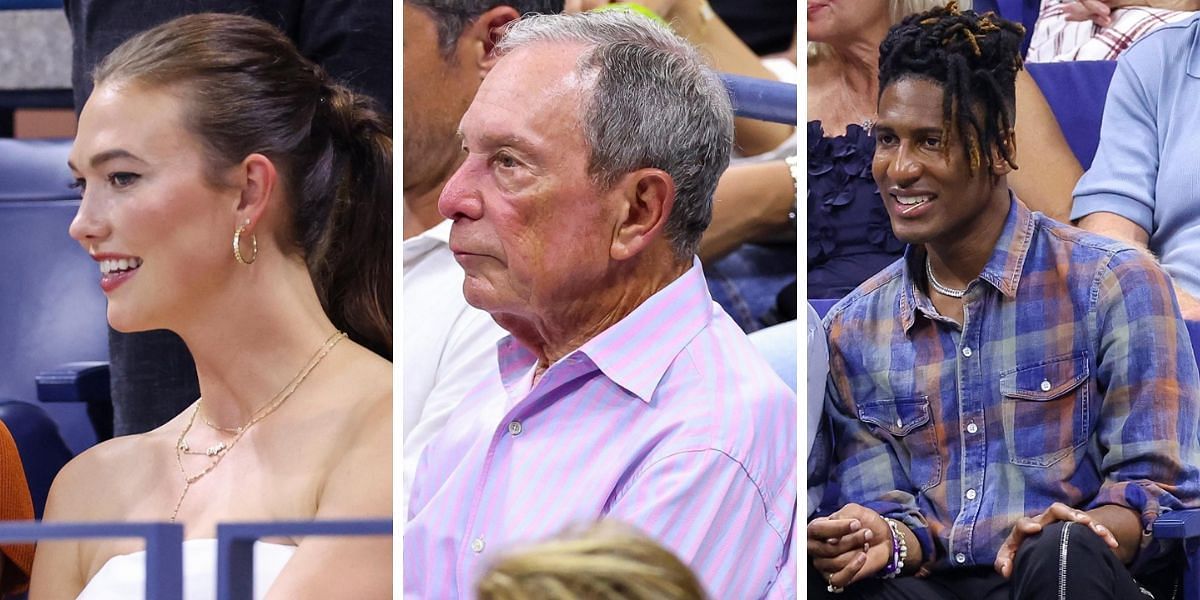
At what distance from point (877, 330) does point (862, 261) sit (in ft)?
0.38

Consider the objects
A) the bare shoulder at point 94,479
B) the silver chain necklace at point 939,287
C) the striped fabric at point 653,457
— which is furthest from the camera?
the bare shoulder at point 94,479

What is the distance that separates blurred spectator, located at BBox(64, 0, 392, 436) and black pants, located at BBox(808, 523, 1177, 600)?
1155mm

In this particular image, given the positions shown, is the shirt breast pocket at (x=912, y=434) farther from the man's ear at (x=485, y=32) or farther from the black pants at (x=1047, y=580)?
the man's ear at (x=485, y=32)

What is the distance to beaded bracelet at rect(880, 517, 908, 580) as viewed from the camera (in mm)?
2211

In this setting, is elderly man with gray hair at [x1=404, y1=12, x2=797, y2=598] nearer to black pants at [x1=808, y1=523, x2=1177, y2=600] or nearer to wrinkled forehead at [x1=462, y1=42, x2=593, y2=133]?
wrinkled forehead at [x1=462, y1=42, x2=593, y2=133]

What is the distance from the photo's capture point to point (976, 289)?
226 cm

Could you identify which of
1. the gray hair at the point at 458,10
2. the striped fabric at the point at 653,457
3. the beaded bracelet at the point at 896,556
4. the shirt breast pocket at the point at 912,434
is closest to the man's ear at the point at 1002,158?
the shirt breast pocket at the point at 912,434

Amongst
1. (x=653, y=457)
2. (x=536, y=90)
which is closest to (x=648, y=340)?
(x=653, y=457)

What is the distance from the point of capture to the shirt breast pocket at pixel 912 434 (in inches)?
88.2

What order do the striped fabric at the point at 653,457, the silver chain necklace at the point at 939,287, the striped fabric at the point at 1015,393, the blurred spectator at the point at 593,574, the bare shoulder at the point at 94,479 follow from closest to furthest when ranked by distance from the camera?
the blurred spectator at the point at 593,574, the striped fabric at the point at 653,457, the striped fabric at the point at 1015,393, the silver chain necklace at the point at 939,287, the bare shoulder at the point at 94,479

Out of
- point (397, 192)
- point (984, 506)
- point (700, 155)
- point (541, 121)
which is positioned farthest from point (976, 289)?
point (397, 192)

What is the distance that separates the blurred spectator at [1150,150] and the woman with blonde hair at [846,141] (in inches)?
5.8

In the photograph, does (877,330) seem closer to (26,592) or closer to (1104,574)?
(1104,574)

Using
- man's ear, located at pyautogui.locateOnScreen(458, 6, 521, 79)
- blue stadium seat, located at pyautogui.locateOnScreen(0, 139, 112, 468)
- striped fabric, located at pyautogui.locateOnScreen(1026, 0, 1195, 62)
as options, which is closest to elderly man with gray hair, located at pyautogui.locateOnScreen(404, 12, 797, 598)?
man's ear, located at pyautogui.locateOnScreen(458, 6, 521, 79)
